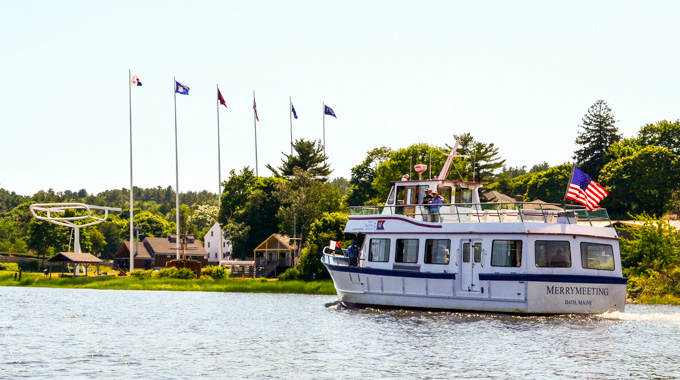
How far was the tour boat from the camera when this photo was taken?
30.7m

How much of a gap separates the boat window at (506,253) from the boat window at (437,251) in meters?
2.28

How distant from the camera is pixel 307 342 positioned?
79.7 ft

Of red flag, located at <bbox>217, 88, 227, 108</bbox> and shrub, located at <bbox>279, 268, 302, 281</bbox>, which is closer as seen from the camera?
shrub, located at <bbox>279, 268, 302, 281</bbox>

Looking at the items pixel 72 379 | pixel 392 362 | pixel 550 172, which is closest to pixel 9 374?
pixel 72 379

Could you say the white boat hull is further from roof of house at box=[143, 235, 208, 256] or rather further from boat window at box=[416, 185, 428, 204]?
roof of house at box=[143, 235, 208, 256]

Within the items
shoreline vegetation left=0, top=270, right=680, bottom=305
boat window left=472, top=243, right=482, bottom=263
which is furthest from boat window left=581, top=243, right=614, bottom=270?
shoreline vegetation left=0, top=270, right=680, bottom=305

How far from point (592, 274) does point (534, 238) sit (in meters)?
2.83

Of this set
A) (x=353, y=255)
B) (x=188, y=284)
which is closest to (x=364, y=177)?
(x=188, y=284)

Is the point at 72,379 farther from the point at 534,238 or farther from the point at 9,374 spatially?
the point at 534,238

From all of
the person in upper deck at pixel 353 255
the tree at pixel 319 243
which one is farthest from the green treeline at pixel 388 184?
the person in upper deck at pixel 353 255

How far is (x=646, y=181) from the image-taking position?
8769 cm

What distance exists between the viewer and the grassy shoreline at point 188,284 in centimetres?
5819

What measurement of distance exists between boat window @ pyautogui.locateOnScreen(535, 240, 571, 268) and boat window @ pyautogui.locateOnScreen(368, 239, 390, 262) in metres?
7.52

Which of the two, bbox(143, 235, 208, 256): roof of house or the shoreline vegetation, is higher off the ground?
bbox(143, 235, 208, 256): roof of house
